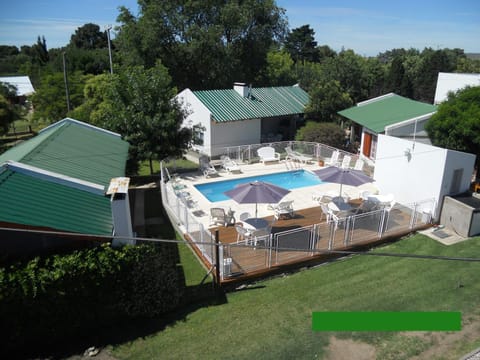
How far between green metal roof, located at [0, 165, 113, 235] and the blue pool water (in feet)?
27.9

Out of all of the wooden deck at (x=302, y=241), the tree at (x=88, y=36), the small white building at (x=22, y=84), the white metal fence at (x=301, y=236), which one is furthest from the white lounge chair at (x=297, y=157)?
the tree at (x=88, y=36)

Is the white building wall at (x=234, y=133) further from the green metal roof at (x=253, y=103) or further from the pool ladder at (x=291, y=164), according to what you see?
the pool ladder at (x=291, y=164)

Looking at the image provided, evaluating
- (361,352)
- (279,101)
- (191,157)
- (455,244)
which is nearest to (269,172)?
(191,157)

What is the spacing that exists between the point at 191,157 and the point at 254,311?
17992 mm

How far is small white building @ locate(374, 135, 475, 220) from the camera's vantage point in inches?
568

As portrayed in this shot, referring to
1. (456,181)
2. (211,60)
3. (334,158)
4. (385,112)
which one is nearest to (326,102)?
(385,112)

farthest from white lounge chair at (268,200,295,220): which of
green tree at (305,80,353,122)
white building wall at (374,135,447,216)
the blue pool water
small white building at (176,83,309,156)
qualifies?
green tree at (305,80,353,122)

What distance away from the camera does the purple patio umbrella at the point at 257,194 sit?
12766mm

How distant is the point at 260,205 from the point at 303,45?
76.9 metres

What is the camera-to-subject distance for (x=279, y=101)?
28.7 meters

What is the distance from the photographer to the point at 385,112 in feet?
79.7

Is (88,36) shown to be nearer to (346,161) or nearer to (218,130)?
(218,130)

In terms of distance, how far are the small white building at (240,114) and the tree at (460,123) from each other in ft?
38.4

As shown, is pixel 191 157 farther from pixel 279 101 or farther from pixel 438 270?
pixel 438 270
